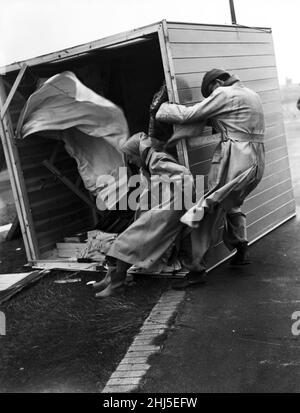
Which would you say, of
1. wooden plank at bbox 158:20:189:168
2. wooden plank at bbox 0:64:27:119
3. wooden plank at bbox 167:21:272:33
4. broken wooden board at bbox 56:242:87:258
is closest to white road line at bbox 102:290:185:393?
broken wooden board at bbox 56:242:87:258

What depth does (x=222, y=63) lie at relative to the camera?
562 cm

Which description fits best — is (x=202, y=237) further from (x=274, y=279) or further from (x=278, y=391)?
(x=278, y=391)

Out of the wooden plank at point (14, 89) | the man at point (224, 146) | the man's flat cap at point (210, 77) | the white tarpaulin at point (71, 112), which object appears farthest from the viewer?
the wooden plank at point (14, 89)

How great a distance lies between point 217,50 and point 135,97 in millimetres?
1544

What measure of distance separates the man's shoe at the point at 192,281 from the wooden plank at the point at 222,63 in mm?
1934

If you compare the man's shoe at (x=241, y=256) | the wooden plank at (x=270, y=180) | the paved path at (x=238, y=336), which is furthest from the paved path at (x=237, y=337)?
the wooden plank at (x=270, y=180)

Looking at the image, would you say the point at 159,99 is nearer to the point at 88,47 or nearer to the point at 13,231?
the point at 88,47

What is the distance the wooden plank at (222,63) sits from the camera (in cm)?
494

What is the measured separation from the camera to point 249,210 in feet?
19.5

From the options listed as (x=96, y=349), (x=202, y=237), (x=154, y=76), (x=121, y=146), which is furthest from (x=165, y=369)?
(x=154, y=76)

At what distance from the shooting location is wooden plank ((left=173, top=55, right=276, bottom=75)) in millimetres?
4941

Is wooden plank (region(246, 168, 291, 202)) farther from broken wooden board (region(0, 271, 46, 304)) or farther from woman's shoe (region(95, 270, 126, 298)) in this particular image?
broken wooden board (region(0, 271, 46, 304))

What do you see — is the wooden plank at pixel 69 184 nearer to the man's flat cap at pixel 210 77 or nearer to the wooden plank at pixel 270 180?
the wooden plank at pixel 270 180

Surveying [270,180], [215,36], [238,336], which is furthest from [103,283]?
[215,36]
